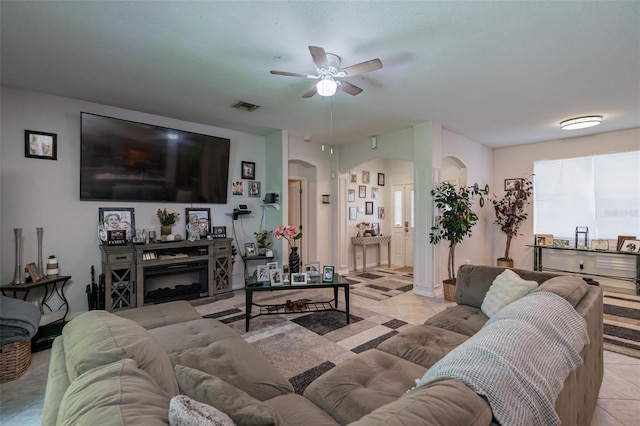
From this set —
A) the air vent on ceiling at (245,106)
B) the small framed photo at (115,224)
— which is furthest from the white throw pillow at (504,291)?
the small framed photo at (115,224)

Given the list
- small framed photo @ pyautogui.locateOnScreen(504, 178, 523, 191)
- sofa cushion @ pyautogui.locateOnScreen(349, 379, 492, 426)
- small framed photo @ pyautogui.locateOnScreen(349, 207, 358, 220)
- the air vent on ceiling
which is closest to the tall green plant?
small framed photo @ pyautogui.locateOnScreen(349, 207, 358, 220)

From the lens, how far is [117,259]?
351 cm

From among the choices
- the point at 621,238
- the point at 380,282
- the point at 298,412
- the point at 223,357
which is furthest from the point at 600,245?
the point at 223,357

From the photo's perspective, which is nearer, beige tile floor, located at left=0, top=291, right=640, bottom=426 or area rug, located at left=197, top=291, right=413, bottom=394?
beige tile floor, located at left=0, top=291, right=640, bottom=426

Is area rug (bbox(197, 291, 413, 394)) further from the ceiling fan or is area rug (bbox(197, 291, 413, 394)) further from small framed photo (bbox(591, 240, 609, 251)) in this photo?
small framed photo (bbox(591, 240, 609, 251))

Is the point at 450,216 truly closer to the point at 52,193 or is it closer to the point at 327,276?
the point at 327,276

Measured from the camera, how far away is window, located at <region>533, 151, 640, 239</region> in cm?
480

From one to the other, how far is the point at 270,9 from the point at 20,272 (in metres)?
3.72

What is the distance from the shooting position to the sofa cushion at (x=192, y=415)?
2.39ft

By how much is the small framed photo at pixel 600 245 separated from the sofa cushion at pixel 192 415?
6530mm

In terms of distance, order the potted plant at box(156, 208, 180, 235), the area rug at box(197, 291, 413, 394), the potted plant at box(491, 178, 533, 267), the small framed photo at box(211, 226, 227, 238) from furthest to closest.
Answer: the potted plant at box(491, 178, 533, 267)
the small framed photo at box(211, 226, 227, 238)
the potted plant at box(156, 208, 180, 235)
the area rug at box(197, 291, 413, 394)

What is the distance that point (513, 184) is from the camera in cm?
601

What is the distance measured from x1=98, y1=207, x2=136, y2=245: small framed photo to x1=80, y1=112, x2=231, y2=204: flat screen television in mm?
191

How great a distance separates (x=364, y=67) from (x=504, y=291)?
6.70 ft
